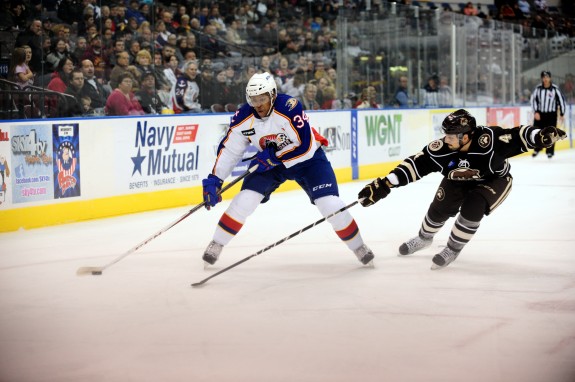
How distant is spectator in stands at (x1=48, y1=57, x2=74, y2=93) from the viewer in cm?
753

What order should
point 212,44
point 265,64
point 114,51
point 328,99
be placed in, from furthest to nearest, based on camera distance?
point 328,99, point 265,64, point 212,44, point 114,51

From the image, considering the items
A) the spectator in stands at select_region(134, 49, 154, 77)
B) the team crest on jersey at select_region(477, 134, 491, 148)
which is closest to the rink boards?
the spectator in stands at select_region(134, 49, 154, 77)

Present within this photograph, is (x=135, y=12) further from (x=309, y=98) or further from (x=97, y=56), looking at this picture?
(x=309, y=98)

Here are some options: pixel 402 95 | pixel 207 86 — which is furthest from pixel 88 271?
pixel 402 95

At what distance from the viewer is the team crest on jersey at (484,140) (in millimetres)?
4770

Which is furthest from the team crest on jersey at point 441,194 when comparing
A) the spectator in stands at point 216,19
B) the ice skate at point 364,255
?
the spectator in stands at point 216,19

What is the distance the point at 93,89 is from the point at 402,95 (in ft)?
17.3

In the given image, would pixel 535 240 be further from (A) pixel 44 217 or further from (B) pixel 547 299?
(A) pixel 44 217

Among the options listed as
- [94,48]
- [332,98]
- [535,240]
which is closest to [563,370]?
[535,240]

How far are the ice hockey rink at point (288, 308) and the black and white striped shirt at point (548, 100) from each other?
254 inches

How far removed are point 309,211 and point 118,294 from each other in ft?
11.1

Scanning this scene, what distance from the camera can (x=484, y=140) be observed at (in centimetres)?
477

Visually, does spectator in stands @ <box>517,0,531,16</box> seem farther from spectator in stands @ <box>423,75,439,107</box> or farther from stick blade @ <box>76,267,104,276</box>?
stick blade @ <box>76,267,104,276</box>

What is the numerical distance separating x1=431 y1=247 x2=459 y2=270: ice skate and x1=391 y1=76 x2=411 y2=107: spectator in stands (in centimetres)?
705
